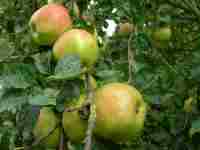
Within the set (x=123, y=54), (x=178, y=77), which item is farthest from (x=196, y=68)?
(x=123, y=54)

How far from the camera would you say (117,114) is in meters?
0.98

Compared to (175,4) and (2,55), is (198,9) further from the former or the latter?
(2,55)

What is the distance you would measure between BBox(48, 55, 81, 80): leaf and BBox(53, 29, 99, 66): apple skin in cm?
7

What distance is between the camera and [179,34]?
2.36 meters

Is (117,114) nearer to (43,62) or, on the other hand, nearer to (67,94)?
(67,94)

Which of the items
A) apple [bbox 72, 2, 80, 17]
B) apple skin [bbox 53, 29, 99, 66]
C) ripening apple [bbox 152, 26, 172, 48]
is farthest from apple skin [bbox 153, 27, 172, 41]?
apple skin [bbox 53, 29, 99, 66]

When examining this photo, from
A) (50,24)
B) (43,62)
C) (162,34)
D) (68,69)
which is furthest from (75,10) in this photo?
(162,34)

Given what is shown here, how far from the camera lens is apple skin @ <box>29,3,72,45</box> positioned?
3.94ft

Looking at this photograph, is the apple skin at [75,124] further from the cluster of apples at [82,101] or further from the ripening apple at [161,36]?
the ripening apple at [161,36]

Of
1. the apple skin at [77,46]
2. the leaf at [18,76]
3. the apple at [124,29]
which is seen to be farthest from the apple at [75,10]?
the apple at [124,29]

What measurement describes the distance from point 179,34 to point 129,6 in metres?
0.94

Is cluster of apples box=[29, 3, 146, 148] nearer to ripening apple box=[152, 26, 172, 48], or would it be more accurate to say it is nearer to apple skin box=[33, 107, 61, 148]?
apple skin box=[33, 107, 61, 148]

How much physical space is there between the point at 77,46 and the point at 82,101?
0.16m

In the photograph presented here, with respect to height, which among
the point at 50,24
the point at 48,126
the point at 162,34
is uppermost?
the point at 50,24
